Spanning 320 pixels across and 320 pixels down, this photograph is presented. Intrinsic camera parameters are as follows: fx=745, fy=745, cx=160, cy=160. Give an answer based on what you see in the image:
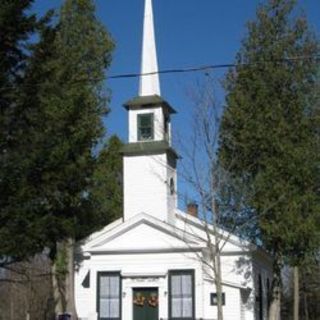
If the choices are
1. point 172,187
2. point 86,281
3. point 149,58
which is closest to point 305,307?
point 172,187

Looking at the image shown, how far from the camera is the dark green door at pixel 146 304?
29.8 meters

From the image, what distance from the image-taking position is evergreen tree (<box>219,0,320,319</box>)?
3009 centimetres

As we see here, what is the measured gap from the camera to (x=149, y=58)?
34656mm

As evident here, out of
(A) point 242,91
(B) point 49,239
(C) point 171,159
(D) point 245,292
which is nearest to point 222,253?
(D) point 245,292

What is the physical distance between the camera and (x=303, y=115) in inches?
1260

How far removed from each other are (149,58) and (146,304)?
11.6 meters

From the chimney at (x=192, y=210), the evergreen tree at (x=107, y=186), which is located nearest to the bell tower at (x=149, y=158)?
the chimney at (x=192, y=210)

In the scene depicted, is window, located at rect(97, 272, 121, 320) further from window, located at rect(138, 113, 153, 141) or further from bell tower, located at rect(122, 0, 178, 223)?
window, located at rect(138, 113, 153, 141)

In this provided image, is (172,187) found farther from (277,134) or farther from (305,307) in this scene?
(305,307)

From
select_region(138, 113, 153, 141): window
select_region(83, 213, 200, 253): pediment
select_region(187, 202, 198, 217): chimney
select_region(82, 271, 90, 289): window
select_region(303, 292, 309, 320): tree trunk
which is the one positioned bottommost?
select_region(303, 292, 309, 320): tree trunk

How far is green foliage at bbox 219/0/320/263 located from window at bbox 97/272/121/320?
21.0 ft

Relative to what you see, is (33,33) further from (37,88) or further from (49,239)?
(49,239)

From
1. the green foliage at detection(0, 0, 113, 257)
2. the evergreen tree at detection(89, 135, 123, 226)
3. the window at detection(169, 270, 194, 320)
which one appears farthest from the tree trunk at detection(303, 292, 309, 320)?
the green foliage at detection(0, 0, 113, 257)

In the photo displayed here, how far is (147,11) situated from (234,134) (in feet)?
26.3
